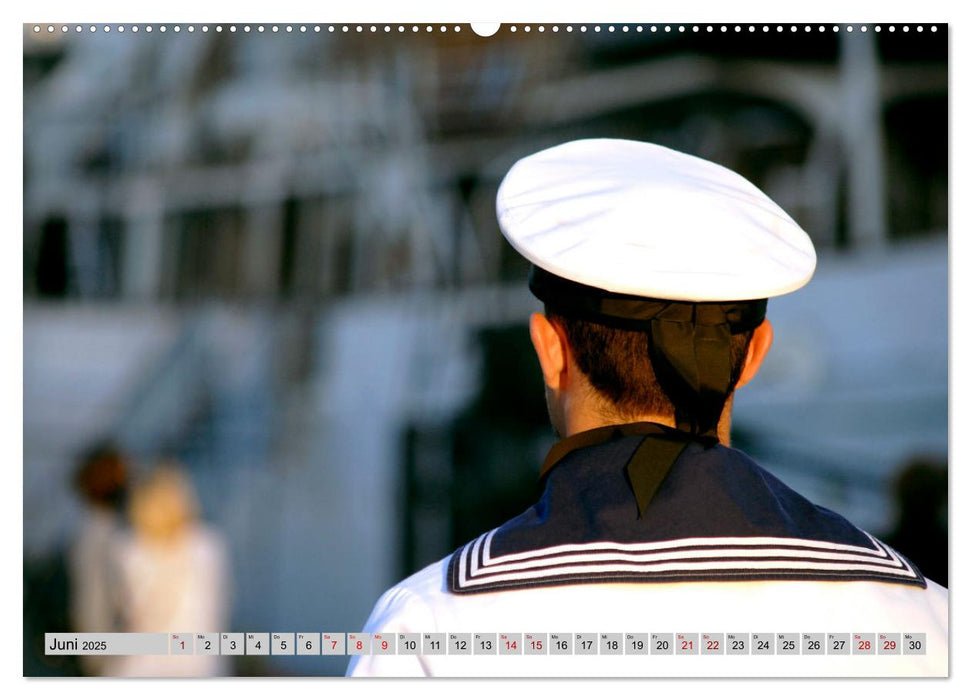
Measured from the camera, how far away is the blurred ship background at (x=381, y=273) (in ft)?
11.9

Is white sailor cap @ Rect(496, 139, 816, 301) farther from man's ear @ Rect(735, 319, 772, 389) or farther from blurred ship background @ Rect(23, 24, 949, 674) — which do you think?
blurred ship background @ Rect(23, 24, 949, 674)

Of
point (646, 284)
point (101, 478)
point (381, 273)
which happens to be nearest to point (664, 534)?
point (646, 284)

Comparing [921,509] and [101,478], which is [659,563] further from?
[101,478]

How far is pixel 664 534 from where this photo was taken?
0.99 m

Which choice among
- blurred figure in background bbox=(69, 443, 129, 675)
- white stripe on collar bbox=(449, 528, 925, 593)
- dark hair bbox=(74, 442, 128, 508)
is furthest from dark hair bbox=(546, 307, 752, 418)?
dark hair bbox=(74, 442, 128, 508)

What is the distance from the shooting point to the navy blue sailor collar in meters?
0.99

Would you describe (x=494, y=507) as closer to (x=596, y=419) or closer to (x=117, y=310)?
(x=117, y=310)

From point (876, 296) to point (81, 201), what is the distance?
309cm

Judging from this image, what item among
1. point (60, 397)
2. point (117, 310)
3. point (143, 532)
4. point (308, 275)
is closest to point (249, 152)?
point (308, 275)

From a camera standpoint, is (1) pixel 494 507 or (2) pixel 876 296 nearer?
(2) pixel 876 296

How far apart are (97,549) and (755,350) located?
244 cm

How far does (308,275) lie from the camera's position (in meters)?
5.38

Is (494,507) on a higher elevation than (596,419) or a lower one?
lower

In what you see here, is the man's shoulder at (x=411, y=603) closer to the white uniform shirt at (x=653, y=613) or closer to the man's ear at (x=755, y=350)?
the white uniform shirt at (x=653, y=613)
